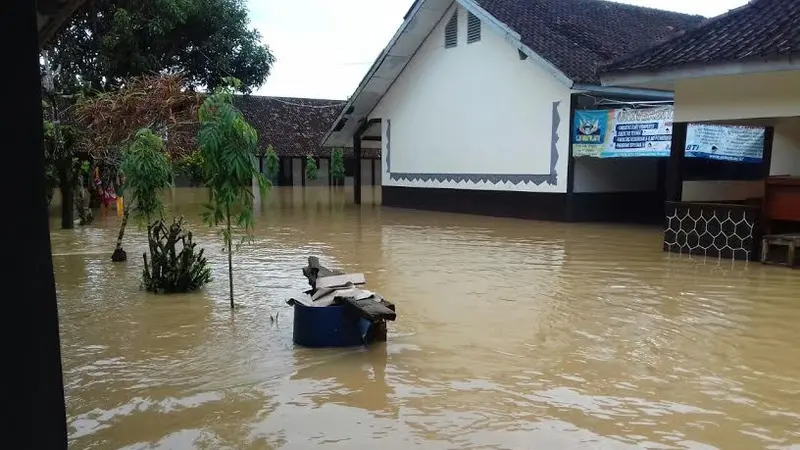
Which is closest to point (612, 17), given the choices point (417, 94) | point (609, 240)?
point (417, 94)

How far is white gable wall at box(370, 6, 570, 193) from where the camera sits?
51.5ft

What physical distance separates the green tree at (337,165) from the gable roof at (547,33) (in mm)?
14651

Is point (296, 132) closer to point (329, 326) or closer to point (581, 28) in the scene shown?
point (581, 28)

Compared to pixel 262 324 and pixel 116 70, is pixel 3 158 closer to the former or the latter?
pixel 262 324

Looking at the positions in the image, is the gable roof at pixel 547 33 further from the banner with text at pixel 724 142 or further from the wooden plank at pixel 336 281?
the wooden plank at pixel 336 281

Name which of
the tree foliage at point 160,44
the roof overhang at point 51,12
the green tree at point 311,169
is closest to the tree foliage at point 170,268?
the roof overhang at point 51,12

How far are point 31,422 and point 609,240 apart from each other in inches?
453

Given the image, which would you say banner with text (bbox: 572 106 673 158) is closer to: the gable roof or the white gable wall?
the white gable wall

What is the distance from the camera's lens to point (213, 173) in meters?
6.35

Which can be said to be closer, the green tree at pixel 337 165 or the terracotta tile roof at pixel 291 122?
the terracotta tile roof at pixel 291 122

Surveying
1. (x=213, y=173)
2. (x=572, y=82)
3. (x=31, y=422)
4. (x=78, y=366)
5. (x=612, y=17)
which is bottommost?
(x=78, y=366)

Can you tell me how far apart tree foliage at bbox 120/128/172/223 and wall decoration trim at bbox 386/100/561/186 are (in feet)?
32.4

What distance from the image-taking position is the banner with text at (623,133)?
13.2 metres

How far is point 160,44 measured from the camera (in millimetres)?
22047
